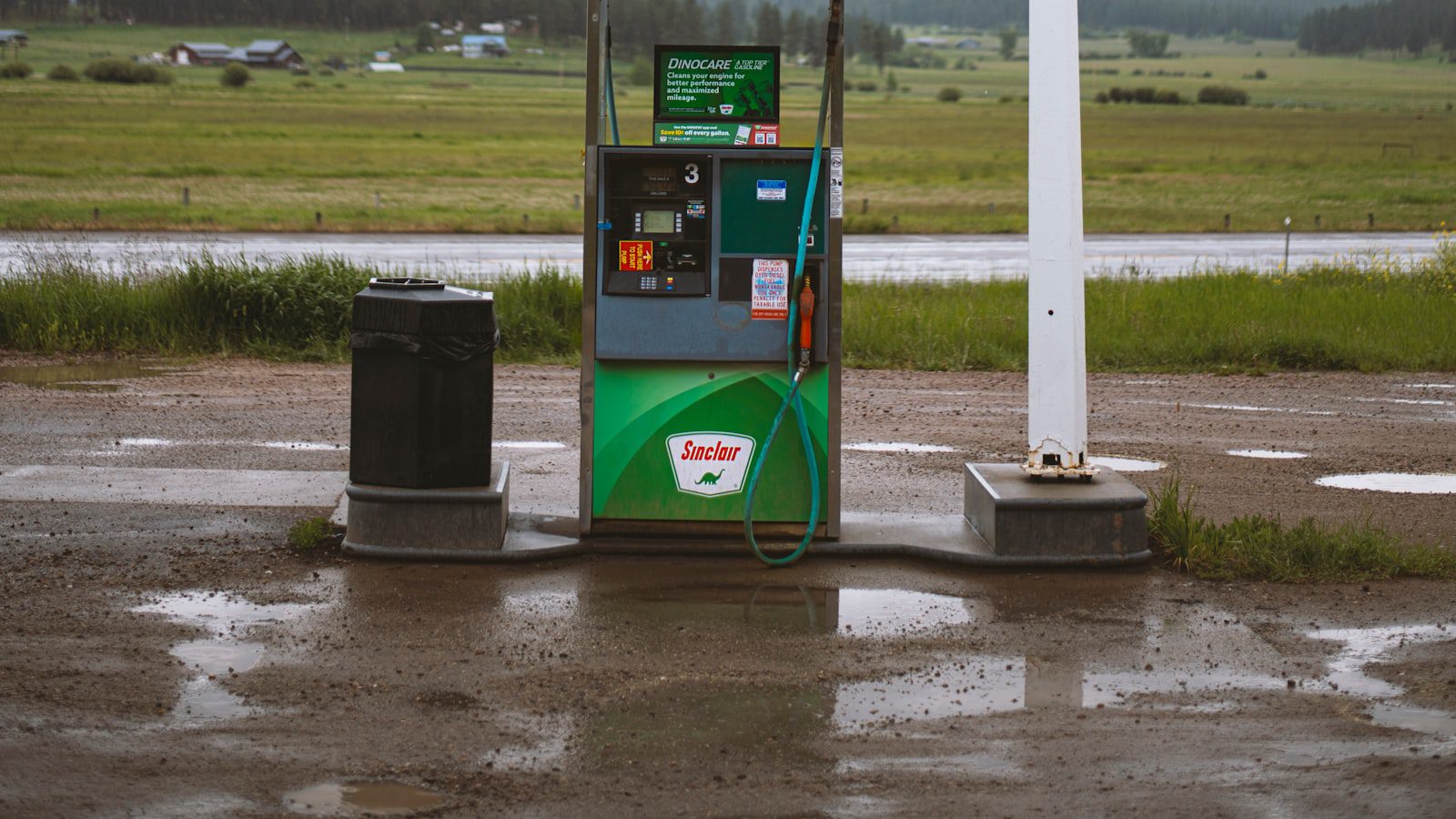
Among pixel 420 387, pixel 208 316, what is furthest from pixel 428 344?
pixel 208 316

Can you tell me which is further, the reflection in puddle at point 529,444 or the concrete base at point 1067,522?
the reflection in puddle at point 529,444

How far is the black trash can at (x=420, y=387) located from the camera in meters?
7.48

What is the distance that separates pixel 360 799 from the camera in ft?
15.4

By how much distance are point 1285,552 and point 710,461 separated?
2.98 metres

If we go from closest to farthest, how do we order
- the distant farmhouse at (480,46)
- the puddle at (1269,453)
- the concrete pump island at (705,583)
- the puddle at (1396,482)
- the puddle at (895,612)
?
the concrete pump island at (705,583) < the puddle at (895,612) < the puddle at (1396,482) < the puddle at (1269,453) < the distant farmhouse at (480,46)

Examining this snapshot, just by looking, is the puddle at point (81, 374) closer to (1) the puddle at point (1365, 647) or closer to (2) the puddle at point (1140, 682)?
(2) the puddle at point (1140, 682)

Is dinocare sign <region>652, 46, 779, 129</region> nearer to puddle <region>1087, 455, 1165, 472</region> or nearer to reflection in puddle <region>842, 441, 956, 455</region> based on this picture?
reflection in puddle <region>842, 441, 956, 455</region>

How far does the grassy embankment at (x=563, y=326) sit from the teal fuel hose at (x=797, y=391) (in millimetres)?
7968

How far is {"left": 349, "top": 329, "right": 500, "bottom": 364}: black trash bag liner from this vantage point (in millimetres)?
7445

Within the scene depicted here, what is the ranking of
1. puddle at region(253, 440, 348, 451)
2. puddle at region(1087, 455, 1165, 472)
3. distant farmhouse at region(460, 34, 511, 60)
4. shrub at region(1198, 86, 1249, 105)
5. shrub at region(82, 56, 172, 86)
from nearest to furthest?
puddle at region(1087, 455, 1165, 472) → puddle at region(253, 440, 348, 451) → shrub at region(82, 56, 172, 86) → shrub at region(1198, 86, 1249, 105) → distant farmhouse at region(460, 34, 511, 60)

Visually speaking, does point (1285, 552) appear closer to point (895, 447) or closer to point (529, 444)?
point (895, 447)

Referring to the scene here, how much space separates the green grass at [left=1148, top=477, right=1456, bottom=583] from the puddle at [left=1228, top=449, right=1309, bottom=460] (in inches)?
111

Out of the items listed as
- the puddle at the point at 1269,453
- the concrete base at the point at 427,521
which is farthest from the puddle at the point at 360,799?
the puddle at the point at 1269,453

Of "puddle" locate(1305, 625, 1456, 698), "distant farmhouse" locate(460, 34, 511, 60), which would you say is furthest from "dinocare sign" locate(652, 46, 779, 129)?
"distant farmhouse" locate(460, 34, 511, 60)
